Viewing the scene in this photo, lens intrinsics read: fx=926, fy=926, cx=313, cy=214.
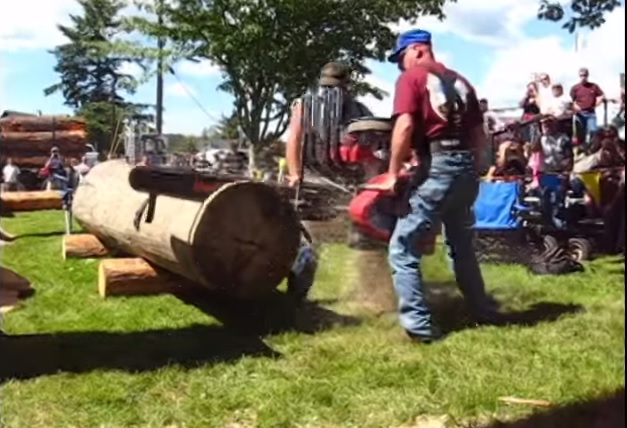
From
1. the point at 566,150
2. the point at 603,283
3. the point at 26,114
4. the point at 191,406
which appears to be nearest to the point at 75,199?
the point at 26,114

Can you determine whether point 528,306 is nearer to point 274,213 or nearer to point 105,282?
point 274,213

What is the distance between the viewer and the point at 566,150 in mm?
1634

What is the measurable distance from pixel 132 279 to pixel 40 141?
0.96 feet

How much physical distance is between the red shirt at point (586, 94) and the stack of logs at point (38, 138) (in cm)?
83

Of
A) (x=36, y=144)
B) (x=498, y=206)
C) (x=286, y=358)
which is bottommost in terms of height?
(x=286, y=358)

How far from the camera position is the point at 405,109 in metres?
1.52

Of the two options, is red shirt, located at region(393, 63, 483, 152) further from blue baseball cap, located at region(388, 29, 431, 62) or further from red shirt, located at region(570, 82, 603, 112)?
red shirt, located at region(570, 82, 603, 112)

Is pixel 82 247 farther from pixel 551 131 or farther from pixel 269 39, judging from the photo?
pixel 551 131

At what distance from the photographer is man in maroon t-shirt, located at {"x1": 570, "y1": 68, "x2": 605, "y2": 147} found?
5.25ft

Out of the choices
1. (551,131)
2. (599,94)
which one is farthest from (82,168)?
(599,94)

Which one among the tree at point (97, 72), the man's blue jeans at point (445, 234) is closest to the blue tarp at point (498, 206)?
the man's blue jeans at point (445, 234)

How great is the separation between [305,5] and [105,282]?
56 cm

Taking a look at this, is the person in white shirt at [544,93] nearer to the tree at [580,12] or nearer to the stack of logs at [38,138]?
the tree at [580,12]

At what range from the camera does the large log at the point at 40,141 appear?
1.38 meters
